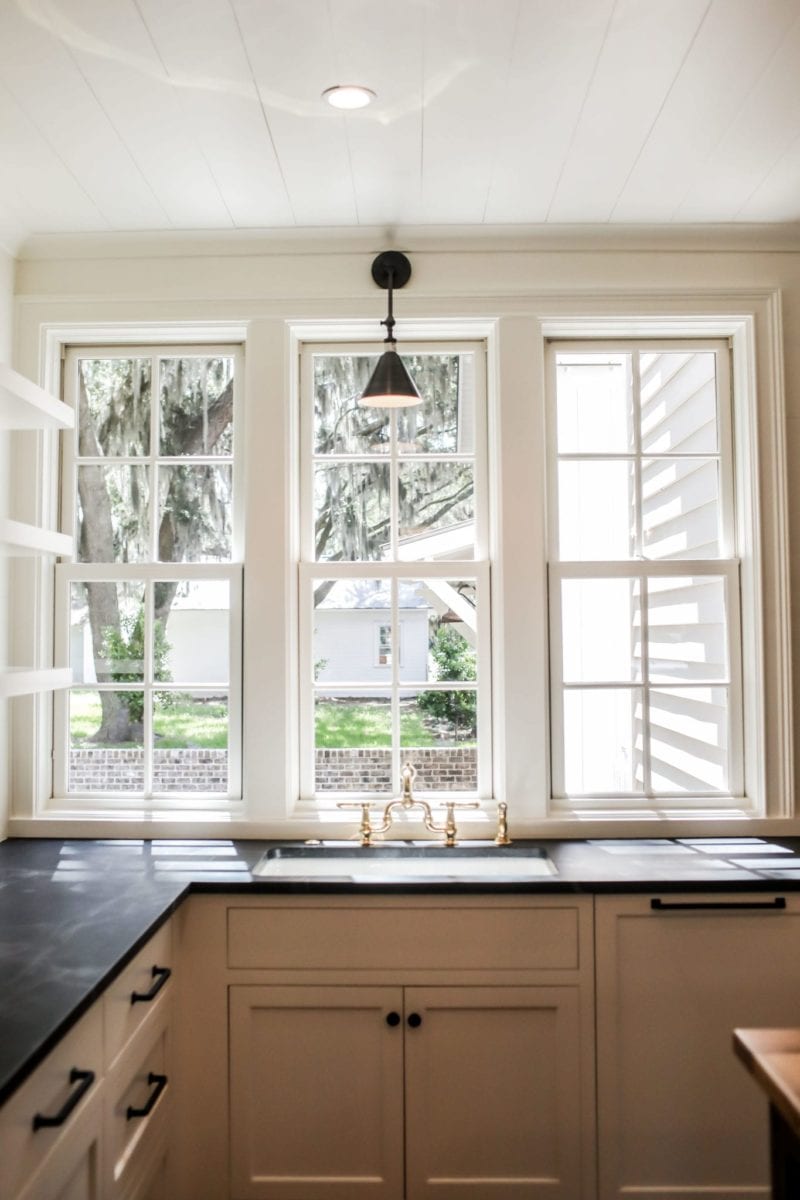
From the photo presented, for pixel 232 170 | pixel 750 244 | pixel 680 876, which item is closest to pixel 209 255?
pixel 232 170

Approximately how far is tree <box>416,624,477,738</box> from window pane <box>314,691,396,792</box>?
0.49 ft

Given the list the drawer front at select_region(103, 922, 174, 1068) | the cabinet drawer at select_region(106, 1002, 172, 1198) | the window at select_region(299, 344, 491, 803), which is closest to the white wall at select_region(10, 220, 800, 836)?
the window at select_region(299, 344, 491, 803)

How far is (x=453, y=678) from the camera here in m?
2.80

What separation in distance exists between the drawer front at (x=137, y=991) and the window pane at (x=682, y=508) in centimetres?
183

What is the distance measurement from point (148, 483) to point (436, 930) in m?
1.62

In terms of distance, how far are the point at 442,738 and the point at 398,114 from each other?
1742 mm

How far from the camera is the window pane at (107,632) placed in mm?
2791

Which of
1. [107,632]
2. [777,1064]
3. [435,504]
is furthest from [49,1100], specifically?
[435,504]

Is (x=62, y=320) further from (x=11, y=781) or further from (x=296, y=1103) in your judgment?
(x=296, y=1103)

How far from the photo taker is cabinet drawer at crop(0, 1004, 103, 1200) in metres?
1.27

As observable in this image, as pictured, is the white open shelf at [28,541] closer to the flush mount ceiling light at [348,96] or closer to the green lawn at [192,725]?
the green lawn at [192,725]

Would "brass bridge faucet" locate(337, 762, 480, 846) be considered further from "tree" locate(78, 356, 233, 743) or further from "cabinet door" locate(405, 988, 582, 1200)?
"tree" locate(78, 356, 233, 743)

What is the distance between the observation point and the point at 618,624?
2.80 metres

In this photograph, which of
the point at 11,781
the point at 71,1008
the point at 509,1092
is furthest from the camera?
the point at 11,781
